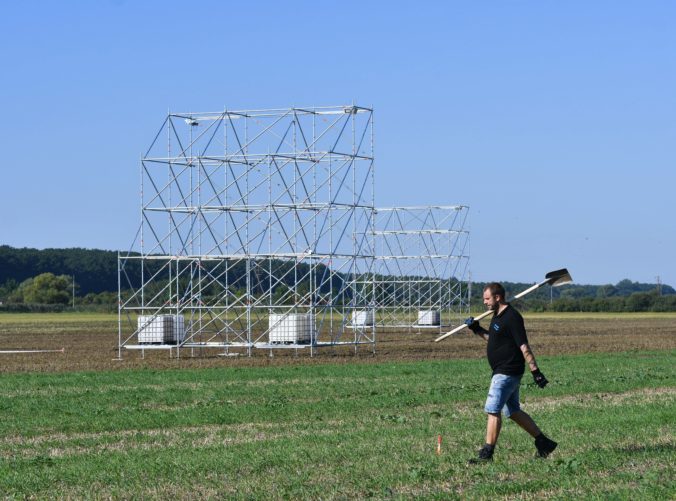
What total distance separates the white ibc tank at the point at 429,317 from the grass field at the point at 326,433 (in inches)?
1695

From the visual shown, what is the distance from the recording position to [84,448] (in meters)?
17.8

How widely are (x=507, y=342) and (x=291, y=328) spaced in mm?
32773

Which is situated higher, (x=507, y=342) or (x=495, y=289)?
(x=495, y=289)

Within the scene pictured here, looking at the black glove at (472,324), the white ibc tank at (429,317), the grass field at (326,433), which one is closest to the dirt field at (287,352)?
the grass field at (326,433)

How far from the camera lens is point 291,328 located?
47250 millimetres

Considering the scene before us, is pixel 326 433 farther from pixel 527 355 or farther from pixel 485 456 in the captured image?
pixel 527 355

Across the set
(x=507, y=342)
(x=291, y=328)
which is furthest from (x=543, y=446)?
(x=291, y=328)

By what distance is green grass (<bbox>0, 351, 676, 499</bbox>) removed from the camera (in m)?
13.5

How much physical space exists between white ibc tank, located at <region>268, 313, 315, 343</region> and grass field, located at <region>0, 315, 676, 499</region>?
9811 millimetres

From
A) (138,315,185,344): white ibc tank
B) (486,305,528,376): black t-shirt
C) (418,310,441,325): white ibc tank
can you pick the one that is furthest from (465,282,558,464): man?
(418,310,441,325): white ibc tank

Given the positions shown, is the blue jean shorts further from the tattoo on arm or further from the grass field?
the grass field

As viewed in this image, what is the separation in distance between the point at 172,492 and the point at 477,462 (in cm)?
348

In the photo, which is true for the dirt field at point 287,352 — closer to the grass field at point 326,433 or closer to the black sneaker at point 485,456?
the grass field at point 326,433

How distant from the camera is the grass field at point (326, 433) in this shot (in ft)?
44.3
